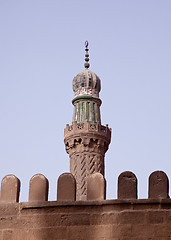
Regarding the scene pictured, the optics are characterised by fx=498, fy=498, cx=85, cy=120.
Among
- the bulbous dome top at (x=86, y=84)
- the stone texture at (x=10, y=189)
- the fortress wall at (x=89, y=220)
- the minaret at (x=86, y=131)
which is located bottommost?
the fortress wall at (x=89, y=220)

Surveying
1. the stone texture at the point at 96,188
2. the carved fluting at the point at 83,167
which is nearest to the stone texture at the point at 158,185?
the stone texture at the point at 96,188

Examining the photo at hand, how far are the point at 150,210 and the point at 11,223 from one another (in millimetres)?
1866

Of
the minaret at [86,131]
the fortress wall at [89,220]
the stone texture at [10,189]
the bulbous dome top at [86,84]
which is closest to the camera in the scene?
the fortress wall at [89,220]

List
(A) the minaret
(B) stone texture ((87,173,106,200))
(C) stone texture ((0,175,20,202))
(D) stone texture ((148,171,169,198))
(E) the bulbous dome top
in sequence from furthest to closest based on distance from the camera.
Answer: (E) the bulbous dome top, (A) the minaret, (C) stone texture ((0,175,20,202)), (B) stone texture ((87,173,106,200)), (D) stone texture ((148,171,169,198))

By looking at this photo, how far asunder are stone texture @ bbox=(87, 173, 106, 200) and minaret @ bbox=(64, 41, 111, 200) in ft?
38.9

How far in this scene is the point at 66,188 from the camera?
679cm

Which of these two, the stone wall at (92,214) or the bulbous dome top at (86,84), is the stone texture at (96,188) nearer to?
Answer: the stone wall at (92,214)

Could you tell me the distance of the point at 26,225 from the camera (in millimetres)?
6645

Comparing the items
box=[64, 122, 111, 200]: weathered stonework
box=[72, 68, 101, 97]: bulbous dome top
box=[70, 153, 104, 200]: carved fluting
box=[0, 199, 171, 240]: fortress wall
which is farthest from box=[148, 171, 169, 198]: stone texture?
A: box=[72, 68, 101, 97]: bulbous dome top

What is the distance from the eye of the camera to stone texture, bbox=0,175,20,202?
22.6 feet

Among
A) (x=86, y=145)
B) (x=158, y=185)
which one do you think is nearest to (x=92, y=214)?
(x=158, y=185)

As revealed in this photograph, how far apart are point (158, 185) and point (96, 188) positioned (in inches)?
32.8

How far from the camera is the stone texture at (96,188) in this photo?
6.70m

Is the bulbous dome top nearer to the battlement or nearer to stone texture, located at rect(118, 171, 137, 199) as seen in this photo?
the battlement
